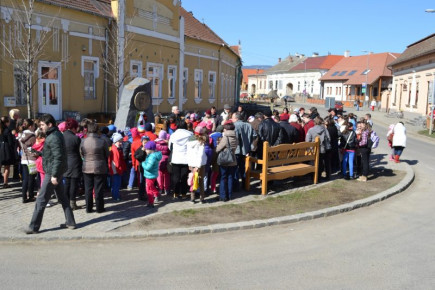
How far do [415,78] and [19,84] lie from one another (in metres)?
33.9

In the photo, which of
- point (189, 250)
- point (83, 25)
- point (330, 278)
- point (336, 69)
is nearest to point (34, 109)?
point (83, 25)

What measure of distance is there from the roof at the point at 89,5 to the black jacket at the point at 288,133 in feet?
36.8

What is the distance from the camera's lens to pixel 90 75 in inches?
802

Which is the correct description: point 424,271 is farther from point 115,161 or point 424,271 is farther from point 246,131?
point 115,161

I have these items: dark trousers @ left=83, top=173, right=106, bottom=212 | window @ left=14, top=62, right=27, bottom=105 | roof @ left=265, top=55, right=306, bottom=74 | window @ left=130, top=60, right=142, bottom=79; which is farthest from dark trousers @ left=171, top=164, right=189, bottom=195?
roof @ left=265, top=55, right=306, bottom=74

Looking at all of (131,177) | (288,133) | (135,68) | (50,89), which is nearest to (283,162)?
(288,133)

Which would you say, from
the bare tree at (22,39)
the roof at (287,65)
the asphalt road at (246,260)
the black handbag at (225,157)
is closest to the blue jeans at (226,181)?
the black handbag at (225,157)

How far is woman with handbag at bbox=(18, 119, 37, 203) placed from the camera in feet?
27.5

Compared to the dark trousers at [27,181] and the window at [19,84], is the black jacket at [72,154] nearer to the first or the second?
the dark trousers at [27,181]

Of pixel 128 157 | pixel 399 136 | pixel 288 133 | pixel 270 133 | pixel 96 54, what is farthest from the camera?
pixel 96 54

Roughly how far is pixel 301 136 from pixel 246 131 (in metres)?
2.79

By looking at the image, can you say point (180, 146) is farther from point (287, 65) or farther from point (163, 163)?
point (287, 65)

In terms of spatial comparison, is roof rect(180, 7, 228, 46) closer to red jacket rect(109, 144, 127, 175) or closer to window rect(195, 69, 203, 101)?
window rect(195, 69, 203, 101)

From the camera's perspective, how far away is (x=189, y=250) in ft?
21.2
